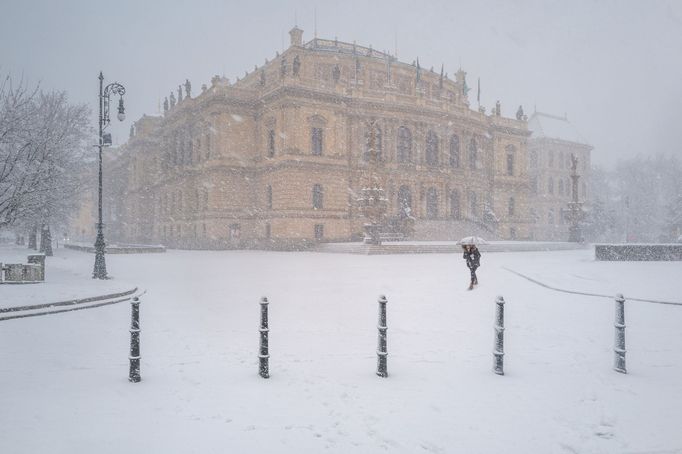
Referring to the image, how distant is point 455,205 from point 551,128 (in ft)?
115

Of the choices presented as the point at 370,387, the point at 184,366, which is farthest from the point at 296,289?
the point at 370,387

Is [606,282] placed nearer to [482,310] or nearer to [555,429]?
[482,310]

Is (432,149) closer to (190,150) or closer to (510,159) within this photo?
(510,159)

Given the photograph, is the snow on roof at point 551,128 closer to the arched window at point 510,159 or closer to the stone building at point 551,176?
the stone building at point 551,176

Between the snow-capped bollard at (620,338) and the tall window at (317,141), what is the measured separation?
38982mm

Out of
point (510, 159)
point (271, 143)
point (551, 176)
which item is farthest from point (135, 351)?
point (551, 176)

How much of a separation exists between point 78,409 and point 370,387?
297cm

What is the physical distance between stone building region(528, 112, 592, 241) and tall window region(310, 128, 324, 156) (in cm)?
3879

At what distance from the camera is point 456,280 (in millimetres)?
16719

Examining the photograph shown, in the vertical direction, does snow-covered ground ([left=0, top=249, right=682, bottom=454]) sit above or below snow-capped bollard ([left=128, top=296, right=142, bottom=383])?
below

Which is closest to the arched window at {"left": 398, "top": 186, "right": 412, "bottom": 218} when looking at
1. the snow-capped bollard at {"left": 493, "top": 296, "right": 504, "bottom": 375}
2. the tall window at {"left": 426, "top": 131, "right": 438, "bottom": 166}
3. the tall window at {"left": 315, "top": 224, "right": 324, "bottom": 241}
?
the tall window at {"left": 426, "top": 131, "right": 438, "bottom": 166}

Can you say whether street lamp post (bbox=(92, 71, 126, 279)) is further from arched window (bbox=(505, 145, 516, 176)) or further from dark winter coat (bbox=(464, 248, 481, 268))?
arched window (bbox=(505, 145, 516, 176))

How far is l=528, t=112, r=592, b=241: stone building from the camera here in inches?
2844

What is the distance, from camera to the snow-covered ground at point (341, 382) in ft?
14.3
